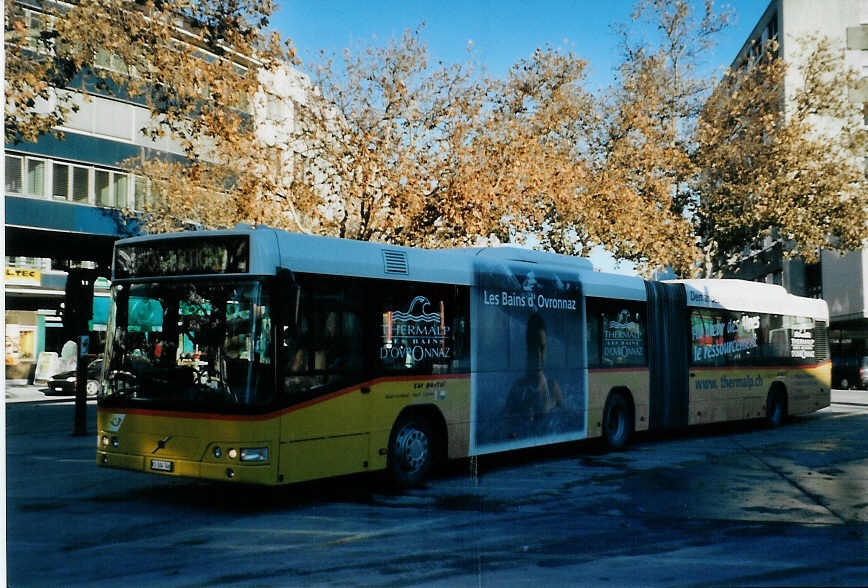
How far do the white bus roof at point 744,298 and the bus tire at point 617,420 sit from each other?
9.19ft

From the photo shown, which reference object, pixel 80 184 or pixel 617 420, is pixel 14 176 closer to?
pixel 80 184

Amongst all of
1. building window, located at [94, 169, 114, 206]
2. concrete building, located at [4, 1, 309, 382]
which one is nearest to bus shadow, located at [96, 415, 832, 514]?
concrete building, located at [4, 1, 309, 382]

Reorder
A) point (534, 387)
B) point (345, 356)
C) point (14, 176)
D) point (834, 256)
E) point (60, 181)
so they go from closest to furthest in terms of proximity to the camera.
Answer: point (345, 356) < point (534, 387) < point (14, 176) < point (60, 181) < point (834, 256)

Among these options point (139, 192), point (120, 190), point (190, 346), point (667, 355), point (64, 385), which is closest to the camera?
point (190, 346)

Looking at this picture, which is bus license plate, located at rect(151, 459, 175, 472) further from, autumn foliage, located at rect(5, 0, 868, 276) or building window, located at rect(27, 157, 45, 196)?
building window, located at rect(27, 157, 45, 196)

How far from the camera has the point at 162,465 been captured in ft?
29.8

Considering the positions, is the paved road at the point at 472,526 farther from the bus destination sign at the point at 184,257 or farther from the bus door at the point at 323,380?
the bus destination sign at the point at 184,257

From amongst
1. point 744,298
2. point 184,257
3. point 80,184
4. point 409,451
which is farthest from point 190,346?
point 80,184

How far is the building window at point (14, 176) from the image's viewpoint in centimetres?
3197

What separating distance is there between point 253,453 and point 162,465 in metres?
1.05

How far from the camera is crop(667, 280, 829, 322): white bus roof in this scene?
1716 cm

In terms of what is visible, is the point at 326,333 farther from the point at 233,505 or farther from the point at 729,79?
the point at 729,79

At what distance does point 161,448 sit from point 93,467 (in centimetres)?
420

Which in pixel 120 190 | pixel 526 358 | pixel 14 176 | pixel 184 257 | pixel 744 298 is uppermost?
pixel 120 190
